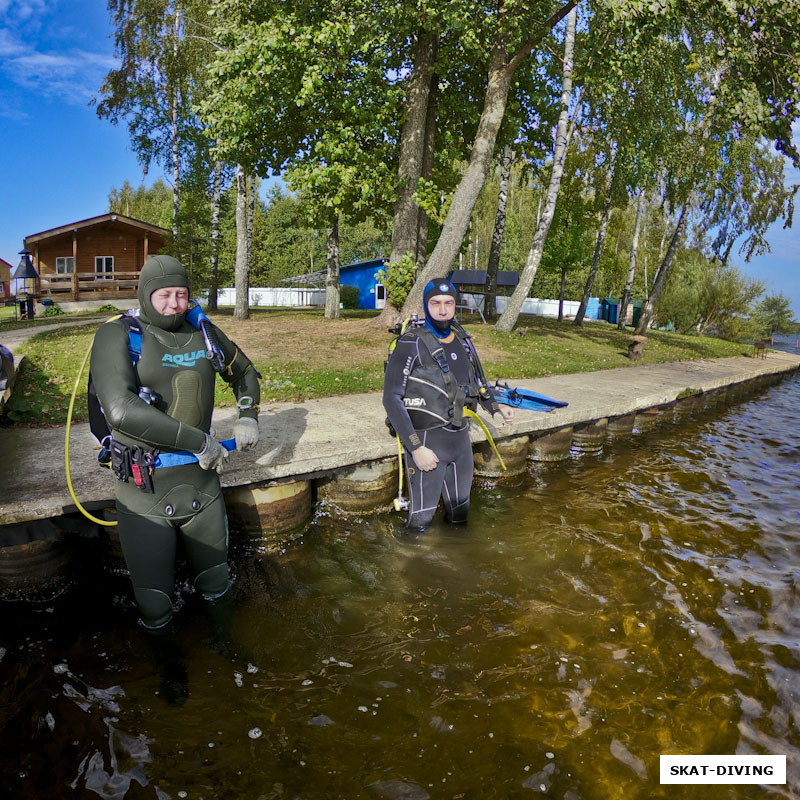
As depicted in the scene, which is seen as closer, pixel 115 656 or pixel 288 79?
pixel 115 656

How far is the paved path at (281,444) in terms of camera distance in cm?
410

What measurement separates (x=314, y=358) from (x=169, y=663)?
312 inches

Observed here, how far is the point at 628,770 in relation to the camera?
2.82 metres

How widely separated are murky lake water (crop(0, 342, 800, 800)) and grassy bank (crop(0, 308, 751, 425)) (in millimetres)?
3367

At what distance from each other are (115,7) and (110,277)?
38.7 feet

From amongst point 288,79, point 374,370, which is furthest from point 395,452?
point 288,79

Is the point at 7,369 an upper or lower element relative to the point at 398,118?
lower

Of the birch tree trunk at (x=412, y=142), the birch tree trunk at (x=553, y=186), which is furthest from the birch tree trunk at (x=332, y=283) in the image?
the birch tree trunk at (x=412, y=142)

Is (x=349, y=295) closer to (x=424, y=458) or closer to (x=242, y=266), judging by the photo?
(x=242, y=266)

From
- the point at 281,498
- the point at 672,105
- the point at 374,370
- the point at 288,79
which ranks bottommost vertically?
the point at 281,498

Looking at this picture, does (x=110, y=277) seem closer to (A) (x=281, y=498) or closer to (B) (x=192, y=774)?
(A) (x=281, y=498)

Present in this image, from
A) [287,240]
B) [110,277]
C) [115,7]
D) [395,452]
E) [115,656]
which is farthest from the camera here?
[287,240]

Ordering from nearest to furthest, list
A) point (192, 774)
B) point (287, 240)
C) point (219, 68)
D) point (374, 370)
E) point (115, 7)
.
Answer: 1. point (192, 774)
2. point (374, 370)
3. point (219, 68)
4. point (115, 7)
5. point (287, 240)

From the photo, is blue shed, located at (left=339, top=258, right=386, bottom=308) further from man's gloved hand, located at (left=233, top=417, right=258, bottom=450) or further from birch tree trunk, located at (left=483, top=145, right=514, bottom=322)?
man's gloved hand, located at (left=233, top=417, right=258, bottom=450)
